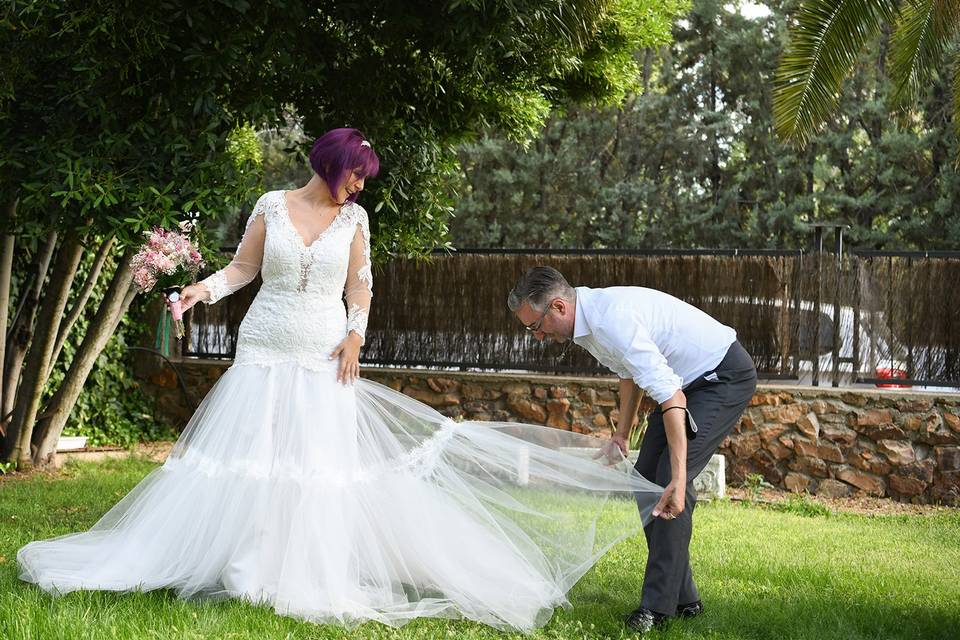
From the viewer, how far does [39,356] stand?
27.3ft

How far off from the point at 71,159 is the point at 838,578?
5.16 meters

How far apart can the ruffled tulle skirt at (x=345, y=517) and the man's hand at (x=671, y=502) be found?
0.33ft

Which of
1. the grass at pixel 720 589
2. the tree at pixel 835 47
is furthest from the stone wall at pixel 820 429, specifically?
the tree at pixel 835 47

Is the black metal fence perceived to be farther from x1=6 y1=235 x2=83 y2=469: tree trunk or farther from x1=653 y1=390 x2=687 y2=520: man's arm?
x1=653 y1=390 x2=687 y2=520: man's arm

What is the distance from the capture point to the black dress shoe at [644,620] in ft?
14.0

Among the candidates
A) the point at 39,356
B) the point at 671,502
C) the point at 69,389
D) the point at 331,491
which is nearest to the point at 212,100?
the point at 331,491

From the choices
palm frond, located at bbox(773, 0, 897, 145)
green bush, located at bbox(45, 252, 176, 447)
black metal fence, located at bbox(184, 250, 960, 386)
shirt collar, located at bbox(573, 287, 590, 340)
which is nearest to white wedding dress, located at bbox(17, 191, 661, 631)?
shirt collar, located at bbox(573, 287, 590, 340)

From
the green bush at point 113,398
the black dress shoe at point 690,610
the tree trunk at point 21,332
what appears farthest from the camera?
the green bush at point 113,398

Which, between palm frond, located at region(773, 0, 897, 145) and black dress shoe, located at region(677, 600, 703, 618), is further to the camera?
palm frond, located at region(773, 0, 897, 145)

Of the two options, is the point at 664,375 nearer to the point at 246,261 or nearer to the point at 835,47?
the point at 246,261

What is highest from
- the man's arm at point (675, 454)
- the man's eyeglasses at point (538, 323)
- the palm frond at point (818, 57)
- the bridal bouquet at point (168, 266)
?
the palm frond at point (818, 57)

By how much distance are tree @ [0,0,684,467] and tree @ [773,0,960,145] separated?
4.71 ft

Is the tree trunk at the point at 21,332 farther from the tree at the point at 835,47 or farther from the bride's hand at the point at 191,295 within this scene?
the tree at the point at 835,47

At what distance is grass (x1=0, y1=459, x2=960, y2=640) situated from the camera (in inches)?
154
